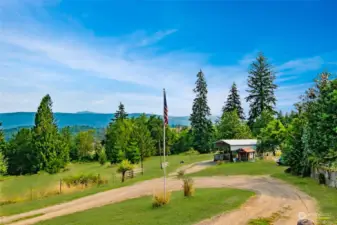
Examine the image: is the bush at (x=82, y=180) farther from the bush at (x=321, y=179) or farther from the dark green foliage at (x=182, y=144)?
the dark green foliage at (x=182, y=144)

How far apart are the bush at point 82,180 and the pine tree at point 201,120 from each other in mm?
37963

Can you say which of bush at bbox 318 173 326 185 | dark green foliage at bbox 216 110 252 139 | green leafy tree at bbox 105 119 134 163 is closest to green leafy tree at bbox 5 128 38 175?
green leafy tree at bbox 105 119 134 163

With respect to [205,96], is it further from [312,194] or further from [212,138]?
[312,194]

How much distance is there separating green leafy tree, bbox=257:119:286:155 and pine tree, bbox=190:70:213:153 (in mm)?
20165

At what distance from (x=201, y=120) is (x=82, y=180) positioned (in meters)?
41.2

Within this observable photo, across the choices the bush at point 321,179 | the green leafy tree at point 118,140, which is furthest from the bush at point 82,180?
the green leafy tree at point 118,140

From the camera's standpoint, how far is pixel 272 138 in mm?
43719

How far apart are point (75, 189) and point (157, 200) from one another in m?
14.7

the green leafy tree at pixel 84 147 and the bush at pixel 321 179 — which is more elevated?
the green leafy tree at pixel 84 147

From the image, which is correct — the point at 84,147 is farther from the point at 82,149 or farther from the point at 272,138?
the point at 272,138

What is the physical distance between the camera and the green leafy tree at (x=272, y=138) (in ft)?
142

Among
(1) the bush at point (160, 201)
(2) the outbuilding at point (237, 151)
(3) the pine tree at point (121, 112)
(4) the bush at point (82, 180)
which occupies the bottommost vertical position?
(4) the bush at point (82, 180)

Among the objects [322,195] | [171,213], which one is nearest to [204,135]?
[322,195]

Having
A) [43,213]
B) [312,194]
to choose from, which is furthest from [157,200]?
[312,194]
